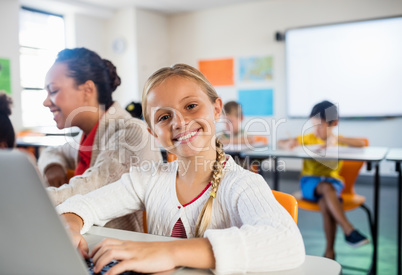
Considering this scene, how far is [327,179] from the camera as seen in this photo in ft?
8.50

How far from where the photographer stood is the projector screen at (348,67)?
493 centimetres

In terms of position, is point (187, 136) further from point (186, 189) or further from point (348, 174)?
point (348, 174)

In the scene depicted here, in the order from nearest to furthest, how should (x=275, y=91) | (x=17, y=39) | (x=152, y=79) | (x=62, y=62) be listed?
(x=152, y=79) → (x=62, y=62) → (x=17, y=39) → (x=275, y=91)

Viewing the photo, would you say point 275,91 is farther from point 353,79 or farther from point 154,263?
point 154,263

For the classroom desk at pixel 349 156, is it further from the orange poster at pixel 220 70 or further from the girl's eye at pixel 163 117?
the orange poster at pixel 220 70

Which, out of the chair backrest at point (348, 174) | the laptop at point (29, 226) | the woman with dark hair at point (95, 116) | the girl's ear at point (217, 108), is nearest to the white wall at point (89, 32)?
the chair backrest at point (348, 174)

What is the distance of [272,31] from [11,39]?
3.85 metres

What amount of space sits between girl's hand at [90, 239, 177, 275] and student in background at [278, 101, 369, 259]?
208 cm

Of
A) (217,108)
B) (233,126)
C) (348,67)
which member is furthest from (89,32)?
(217,108)

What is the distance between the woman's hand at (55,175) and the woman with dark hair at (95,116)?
13cm

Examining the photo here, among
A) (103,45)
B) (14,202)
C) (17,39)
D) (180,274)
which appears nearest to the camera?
(14,202)

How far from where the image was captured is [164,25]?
6.71 meters

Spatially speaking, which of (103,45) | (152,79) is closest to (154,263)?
(152,79)

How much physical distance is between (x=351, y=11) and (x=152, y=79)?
5054 mm
